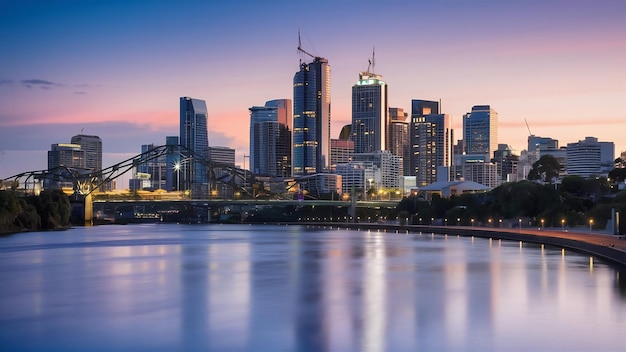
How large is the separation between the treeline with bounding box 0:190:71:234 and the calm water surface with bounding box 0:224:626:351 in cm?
3784

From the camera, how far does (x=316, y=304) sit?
2650cm

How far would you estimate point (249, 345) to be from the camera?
18.8 metres

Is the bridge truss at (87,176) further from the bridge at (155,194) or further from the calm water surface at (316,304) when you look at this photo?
the calm water surface at (316,304)

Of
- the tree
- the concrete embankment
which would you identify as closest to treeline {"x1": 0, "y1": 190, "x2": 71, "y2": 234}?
the concrete embankment

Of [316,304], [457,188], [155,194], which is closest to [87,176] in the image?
[155,194]

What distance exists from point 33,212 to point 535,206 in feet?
202

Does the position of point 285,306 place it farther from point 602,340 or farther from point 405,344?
point 602,340

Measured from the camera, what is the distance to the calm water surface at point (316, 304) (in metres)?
19.2

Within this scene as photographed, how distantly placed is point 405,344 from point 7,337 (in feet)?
35.1

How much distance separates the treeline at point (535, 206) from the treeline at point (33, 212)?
5195 centimetres

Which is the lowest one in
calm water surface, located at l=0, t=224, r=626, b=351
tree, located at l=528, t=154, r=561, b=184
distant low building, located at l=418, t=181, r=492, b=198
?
calm water surface, located at l=0, t=224, r=626, b=351

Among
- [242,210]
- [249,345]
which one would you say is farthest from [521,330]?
[242,210]

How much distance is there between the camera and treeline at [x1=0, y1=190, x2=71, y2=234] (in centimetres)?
8185

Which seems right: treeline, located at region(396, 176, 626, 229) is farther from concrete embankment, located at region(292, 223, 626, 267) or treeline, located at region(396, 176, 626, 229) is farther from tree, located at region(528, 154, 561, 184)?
tree, located at region(528, 154, 561, 184)
